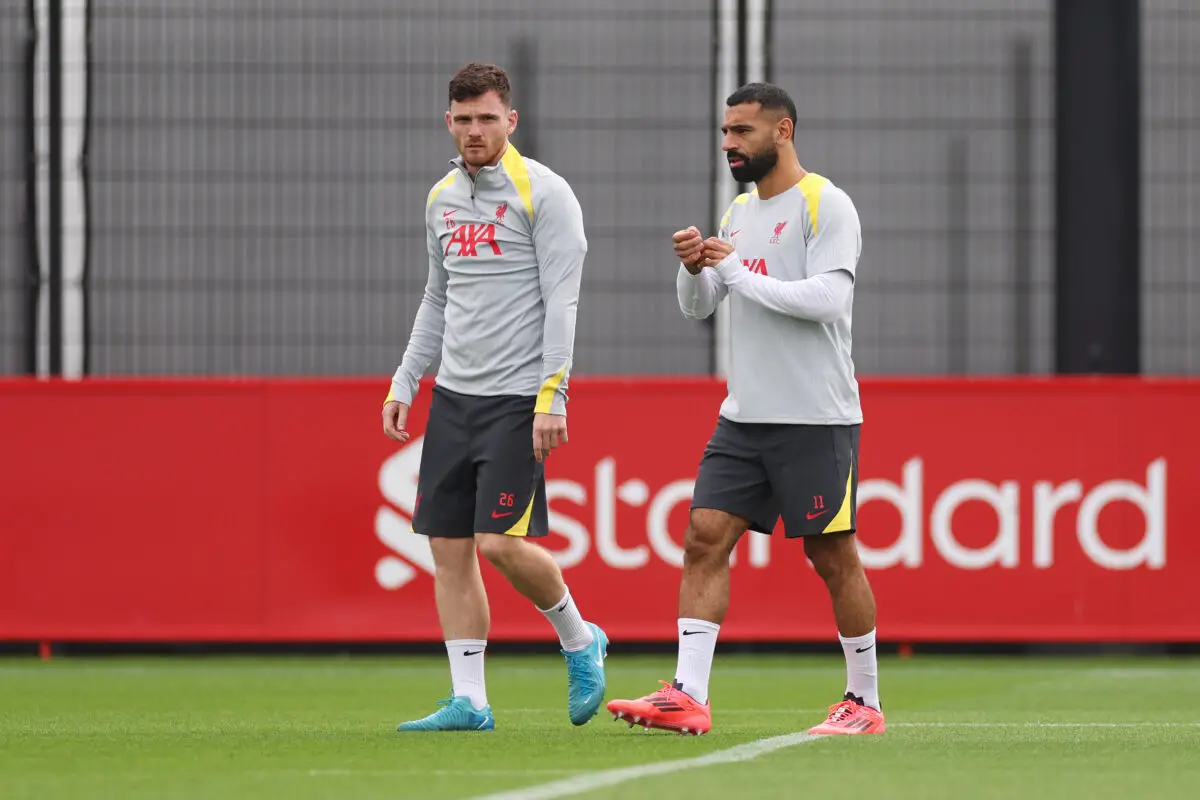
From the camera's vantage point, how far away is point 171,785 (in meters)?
5.24

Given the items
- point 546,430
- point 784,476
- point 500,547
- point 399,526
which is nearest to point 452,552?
point 500,547

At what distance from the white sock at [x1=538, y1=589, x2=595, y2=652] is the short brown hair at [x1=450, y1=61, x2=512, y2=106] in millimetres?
1518

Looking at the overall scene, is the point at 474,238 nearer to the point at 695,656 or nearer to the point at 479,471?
the point at 479,471

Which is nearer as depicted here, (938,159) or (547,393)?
(547,393)

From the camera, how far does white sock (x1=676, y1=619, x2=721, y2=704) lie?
20.9 feet

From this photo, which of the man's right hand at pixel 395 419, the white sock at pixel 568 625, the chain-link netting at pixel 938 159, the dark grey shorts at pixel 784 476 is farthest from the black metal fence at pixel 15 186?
the dark grey shorts at pixel 784 476

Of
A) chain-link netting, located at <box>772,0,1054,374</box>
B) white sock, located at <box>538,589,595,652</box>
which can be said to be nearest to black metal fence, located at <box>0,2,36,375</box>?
chain-link netting, located at <box>772,0,1054,374</box>

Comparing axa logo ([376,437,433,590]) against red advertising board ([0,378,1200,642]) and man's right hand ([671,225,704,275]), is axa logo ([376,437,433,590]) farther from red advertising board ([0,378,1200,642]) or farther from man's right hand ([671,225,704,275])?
man's right hand ([671,225,704,275])

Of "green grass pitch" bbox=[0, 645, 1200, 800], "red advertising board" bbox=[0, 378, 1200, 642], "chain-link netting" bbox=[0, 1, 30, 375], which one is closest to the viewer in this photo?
"green grass pitch" bbox=[0, 645, 1200, 800]

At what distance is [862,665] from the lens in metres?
6.60

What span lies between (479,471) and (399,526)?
4.01 meters

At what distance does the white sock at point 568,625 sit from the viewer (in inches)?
266

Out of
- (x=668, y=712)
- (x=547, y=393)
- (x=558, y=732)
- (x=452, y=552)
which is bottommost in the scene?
(x=558, y=732)

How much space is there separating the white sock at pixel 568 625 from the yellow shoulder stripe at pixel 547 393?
648 mm
